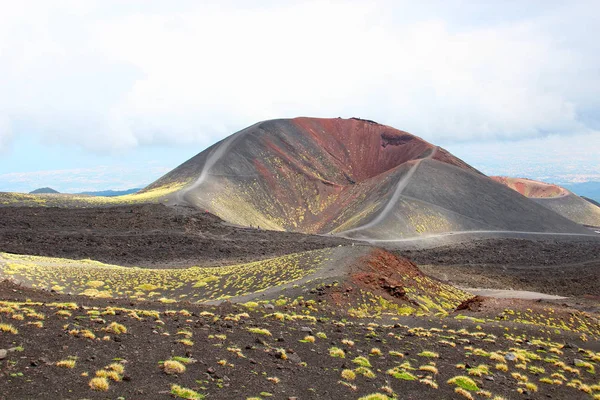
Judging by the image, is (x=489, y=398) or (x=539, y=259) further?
(x=539, y=259)

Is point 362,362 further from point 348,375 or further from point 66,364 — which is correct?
point 66,364

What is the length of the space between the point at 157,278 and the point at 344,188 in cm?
8392

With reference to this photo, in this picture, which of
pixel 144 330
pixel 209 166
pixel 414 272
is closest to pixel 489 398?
pixel 144 330

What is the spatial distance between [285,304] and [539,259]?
58.0 m

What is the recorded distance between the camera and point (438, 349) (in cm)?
1998

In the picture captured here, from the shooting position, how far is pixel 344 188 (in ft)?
393

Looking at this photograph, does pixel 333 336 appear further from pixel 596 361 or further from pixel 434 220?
pixel 434 220

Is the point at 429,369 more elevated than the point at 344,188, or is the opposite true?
the point at 344,188

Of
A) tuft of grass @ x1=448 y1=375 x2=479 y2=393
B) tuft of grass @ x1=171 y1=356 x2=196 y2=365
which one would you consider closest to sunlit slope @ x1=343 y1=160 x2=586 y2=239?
tuft of grass @ x1=448 y1=375 x2=479 y2=393

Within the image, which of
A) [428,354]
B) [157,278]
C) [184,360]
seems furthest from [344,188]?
[184,360]

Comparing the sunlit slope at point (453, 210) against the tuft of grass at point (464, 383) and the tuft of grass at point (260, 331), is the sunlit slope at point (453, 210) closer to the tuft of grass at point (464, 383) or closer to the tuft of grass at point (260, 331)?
the tuft of grass at point (260, 331)

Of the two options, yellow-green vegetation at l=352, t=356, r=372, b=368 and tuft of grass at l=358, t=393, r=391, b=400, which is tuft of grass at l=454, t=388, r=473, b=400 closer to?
tuft of grass at l=358, t=393, r=391, b=400

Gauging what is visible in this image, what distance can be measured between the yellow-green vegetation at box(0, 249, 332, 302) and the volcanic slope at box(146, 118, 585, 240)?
39.6m

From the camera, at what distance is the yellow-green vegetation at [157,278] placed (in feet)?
109
